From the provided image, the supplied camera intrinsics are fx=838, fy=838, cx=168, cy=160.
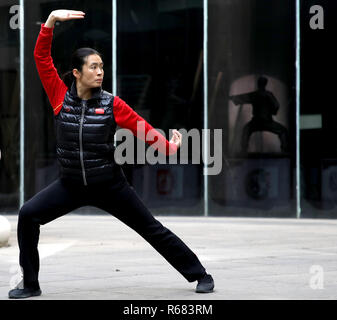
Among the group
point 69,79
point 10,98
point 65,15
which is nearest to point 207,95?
point 10,98

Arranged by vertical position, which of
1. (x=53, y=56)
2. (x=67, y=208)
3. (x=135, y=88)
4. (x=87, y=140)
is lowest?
(x=67, y=208)

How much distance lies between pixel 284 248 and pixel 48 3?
32.1ft

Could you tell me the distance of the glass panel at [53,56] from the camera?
18.1 m

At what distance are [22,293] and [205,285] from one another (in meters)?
1.42

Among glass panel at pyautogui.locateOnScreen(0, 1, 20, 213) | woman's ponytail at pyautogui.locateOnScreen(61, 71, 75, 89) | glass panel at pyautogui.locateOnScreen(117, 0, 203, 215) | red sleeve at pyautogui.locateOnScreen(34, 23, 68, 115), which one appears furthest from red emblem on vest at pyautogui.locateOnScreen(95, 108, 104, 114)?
glass panel at pyautogui.locateOnScreen(0, 1, 20, 213)

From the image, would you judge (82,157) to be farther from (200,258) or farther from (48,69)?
(200,258)

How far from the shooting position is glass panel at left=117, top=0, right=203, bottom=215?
17469mm

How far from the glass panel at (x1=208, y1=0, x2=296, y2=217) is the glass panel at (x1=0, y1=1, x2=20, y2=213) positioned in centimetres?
444

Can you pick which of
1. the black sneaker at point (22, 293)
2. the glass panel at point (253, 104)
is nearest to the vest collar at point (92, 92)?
the black sneaker at point (22, 293)

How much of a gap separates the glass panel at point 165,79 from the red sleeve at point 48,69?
10938 mm

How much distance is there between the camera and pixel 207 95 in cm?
1739

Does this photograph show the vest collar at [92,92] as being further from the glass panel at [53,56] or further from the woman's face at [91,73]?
the glass panel at [53,56]

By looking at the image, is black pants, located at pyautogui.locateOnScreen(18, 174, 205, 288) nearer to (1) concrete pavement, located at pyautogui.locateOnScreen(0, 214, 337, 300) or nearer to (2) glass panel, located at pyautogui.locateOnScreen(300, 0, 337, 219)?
(1) concrete pavement, located at pyautogui.locateOnScreen(0, 214, 337, 300)
